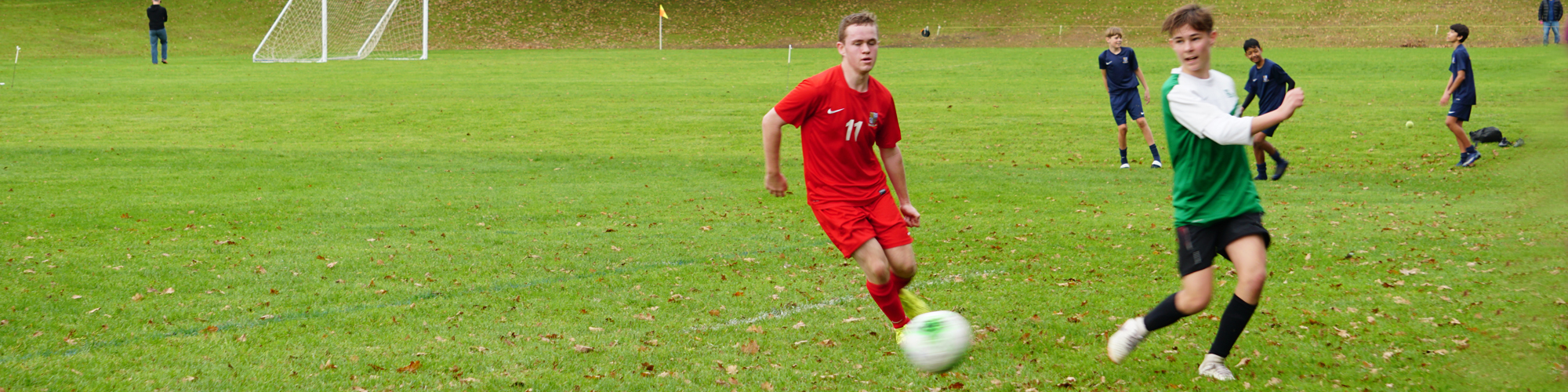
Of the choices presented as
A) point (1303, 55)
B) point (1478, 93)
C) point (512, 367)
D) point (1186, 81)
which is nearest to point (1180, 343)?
point (1186, 81)

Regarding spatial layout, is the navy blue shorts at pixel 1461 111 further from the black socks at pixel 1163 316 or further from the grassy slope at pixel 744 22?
the grassy slope at pixel 744 22

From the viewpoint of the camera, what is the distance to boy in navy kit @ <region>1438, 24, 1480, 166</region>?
14031mm

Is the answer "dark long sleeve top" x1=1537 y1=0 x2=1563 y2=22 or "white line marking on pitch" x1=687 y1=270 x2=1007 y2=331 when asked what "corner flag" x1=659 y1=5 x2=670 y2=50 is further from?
"dark long sleeve top" x1=1537 y1=0 x2=1563 y2=22

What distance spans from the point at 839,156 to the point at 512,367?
7.10 ft

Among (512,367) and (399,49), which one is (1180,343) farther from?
(399,49)

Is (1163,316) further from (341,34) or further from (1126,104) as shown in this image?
(341,34)

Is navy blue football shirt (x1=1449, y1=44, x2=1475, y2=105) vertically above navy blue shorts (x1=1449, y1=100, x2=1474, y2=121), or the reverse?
navy blue football shirt (x1=1449, y1=44, x2=1475, y2=105)

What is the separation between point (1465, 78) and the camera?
46.7 ft

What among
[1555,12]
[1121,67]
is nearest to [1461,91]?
[1121,67]

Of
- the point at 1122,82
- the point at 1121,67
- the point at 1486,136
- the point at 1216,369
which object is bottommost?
the point at 1216,369

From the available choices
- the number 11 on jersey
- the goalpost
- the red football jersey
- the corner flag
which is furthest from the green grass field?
the corner flag

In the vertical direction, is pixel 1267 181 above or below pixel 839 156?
below

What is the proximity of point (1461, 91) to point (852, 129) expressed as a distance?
12.3 metres

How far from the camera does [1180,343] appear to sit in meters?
6.18
